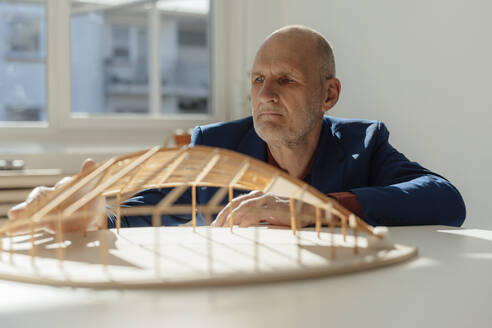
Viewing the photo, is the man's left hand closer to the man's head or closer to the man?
the man

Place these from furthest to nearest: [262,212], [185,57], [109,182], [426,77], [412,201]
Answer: [185,57], [426,77], [412,201], [262,212], [109,182]

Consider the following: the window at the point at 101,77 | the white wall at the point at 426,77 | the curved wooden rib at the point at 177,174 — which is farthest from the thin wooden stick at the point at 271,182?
the window at the point at 101,77

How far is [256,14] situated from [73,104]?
113cm

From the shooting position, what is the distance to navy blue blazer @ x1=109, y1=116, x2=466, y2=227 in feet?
3.37

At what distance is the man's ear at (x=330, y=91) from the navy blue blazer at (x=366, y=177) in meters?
0.05

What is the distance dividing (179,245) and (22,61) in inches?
102

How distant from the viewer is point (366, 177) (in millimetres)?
1408

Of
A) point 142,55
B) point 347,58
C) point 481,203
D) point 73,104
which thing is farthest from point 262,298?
point 142,55

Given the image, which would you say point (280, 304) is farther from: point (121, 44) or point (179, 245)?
point (121, 44)

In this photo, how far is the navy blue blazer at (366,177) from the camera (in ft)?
3.37

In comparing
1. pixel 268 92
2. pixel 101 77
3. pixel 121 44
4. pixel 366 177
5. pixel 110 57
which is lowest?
pixel 366 177

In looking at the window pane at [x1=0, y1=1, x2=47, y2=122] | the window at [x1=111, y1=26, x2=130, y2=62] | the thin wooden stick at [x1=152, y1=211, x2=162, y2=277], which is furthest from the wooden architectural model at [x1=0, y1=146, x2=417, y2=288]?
the window at [x1=111, y1=26, x2=130, y2=62]

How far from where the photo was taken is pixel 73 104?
3002 mm

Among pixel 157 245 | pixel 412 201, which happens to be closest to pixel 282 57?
pixel 412 201
